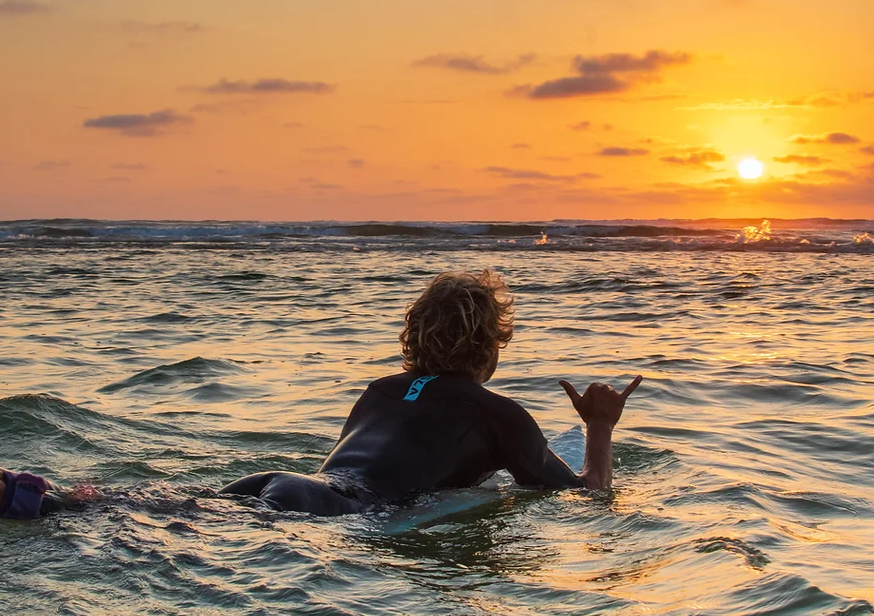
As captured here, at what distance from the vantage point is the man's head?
15.8 ft

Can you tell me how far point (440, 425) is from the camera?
15.4ft

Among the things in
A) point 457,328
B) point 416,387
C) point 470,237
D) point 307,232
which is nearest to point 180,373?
point 416,387

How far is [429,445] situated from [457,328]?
1.91 ft

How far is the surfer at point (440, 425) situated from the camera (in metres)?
4.59

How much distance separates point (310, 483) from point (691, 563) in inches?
64.7

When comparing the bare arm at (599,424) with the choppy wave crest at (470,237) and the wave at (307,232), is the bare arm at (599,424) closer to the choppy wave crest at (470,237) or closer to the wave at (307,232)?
the choppy wave crest at (470,237)

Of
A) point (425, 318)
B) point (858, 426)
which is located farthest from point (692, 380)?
point (425, 318)

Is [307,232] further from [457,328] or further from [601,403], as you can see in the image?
[457,328]

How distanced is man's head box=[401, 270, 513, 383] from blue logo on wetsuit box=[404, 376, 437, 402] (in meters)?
0.07

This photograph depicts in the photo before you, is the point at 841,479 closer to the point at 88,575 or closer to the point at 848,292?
the point at 88,575

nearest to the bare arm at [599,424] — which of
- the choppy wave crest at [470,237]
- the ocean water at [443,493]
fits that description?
the ocean water at [443,493]

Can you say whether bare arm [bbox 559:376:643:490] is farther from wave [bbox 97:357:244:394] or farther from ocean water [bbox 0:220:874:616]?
wave [bbox 97:357:244:394]

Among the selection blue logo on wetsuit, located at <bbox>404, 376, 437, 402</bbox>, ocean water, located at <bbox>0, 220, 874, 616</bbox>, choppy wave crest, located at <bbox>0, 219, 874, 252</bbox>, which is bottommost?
ocean water, located at <bbox>0, 220, 874, 616</bbox>

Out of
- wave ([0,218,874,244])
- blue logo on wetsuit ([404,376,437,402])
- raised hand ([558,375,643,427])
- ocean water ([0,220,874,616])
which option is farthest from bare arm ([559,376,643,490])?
wave ([0,218,874,244])
